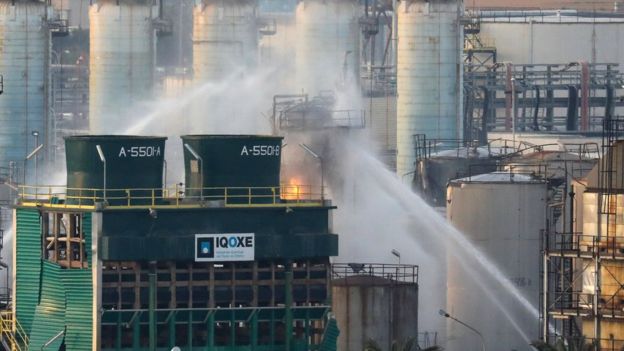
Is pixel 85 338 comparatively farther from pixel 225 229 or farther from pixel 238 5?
pixel 238 5

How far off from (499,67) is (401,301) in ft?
206

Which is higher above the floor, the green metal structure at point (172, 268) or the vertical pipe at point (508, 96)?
the vertical pipe at point (508, 96)

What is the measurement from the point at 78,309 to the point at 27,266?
2.99 meters

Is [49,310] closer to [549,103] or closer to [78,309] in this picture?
[78,309]

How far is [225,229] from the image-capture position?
231ft

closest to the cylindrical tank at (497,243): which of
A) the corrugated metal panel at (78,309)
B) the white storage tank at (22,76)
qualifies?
the corrugated metal panel at (78,309)

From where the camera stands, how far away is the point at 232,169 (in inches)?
2827

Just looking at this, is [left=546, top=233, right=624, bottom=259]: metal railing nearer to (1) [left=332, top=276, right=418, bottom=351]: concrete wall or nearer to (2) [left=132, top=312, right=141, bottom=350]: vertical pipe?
(1) [left=332, top=276, right=418, bottom=351]: concrete wall

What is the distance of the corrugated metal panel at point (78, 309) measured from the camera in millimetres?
69062

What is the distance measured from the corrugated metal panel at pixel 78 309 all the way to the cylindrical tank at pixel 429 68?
1987 inches

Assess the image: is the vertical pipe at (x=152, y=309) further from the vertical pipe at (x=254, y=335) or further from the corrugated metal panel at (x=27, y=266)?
the corrugated metal panel at (x=27, y=266)

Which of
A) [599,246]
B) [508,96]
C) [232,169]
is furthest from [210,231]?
[508,96]

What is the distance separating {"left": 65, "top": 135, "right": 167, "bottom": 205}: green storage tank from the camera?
7062cm

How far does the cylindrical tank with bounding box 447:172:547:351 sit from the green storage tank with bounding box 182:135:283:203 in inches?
531
